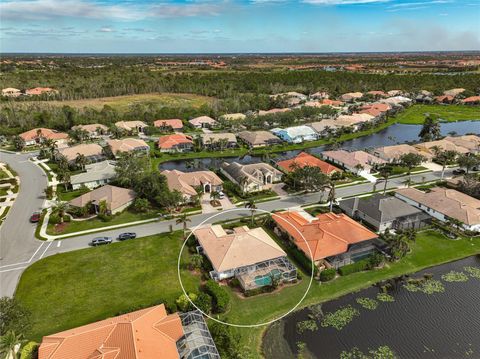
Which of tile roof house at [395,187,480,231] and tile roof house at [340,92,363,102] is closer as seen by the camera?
tile roof house at [395,187,480,231]

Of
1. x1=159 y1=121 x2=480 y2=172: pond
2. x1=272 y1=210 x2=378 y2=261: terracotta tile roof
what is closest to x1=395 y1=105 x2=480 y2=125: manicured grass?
x1=159 y1=121 x2=480 y2=172: pond

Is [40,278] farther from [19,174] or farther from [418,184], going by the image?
[418,184]

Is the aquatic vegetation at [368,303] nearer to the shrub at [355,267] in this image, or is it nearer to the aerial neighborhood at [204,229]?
the aerial neighborhood at [204,229]

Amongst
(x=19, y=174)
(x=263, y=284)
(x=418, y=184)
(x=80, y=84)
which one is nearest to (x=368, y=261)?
(x=263, y=284)

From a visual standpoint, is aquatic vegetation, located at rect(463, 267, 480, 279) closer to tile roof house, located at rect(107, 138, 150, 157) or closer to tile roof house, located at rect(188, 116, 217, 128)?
tile roof house, located at rect(107, 138, 150, 157)

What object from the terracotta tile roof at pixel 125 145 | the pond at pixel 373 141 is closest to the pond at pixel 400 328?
the pond at pixel 373 141

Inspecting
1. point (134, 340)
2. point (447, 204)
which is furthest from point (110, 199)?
point (447, 204)
